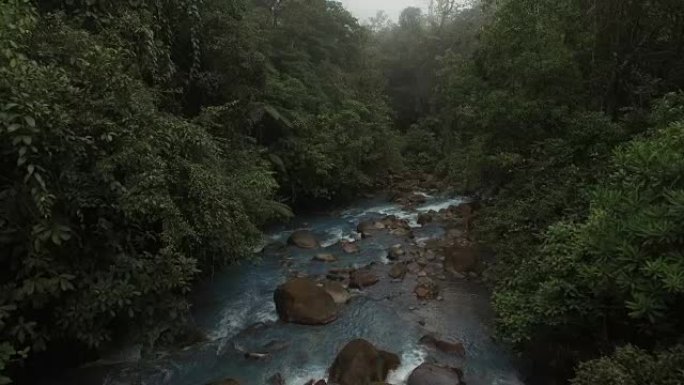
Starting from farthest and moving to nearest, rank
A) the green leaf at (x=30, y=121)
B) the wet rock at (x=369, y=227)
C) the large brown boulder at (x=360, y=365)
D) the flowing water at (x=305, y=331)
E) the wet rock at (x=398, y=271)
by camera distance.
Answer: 1. the wet rock at (x=369, y=227)
2. the wet rock at (x=398, y=271)
3. the flowing water at (x=305, y=331)
4. the large brown boulder at (x=360, y=365)
5. the green leaf at (x=30, y=121)

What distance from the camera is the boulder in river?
12367 mm

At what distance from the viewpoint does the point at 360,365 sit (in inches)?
264

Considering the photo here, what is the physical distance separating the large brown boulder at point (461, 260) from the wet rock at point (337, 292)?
2734 mm

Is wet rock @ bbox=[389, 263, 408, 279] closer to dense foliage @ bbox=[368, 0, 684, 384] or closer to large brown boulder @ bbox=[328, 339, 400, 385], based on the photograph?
dense foliage @ bbox=[368, 0, 684, 384]

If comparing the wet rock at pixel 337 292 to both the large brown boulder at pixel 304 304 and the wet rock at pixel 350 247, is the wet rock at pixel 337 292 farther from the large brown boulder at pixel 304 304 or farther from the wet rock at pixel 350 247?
the wet rock at pixel 350 247

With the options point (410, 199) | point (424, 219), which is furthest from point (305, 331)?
point (410, 199)

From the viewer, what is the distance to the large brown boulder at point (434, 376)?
6489mm

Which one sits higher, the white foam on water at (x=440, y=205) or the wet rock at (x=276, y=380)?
the white foam on water at (x=440, y=205)

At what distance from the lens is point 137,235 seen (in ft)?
20.2

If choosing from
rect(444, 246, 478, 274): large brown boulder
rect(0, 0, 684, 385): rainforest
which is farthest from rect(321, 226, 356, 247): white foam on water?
rect(444, 246, 478, 274): large brown boulder

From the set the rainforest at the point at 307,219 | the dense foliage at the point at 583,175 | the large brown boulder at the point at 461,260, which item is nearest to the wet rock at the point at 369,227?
the rainforest at the point at 307,219

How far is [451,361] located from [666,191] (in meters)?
3.96

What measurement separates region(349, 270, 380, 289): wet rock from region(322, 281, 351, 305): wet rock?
0.47 meters

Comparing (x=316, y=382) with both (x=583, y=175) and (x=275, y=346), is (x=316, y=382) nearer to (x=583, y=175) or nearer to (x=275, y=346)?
(x=275, y=346)
